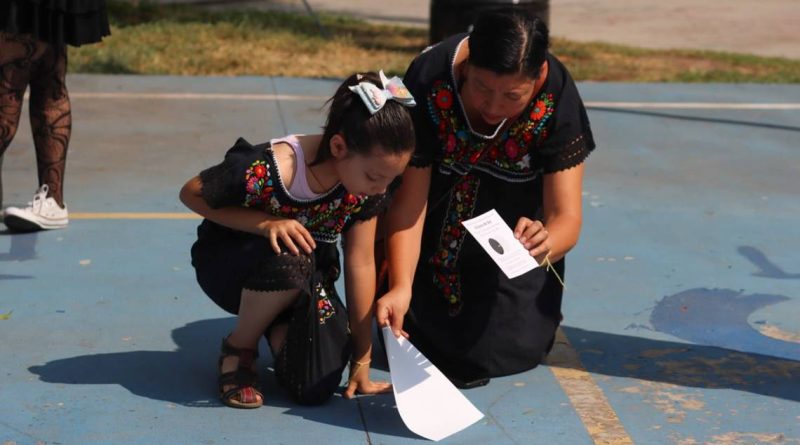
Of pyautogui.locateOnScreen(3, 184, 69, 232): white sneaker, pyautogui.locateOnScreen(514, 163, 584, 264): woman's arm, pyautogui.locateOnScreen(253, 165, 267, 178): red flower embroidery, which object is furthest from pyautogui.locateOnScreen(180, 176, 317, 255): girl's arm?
pyautogui.locateOnScreen(3, 184, 69, 232): white sneaker

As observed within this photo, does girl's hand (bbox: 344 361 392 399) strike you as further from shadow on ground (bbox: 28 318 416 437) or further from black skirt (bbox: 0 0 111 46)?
black skirt (bbox: 0 0 111 46)

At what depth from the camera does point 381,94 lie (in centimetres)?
337

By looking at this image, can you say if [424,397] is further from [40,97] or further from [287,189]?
[40,97]

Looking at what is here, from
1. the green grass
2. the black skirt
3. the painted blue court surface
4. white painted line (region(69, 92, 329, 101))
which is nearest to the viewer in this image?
the painted blue court surface

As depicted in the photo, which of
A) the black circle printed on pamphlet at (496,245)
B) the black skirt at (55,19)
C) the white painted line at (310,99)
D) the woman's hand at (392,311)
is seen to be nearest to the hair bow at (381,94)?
the black circle printed on pamphlet at (496,245)

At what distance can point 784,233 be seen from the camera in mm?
5578

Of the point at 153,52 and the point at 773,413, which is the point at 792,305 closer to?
the point at 773,413

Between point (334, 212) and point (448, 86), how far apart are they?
1.75ft

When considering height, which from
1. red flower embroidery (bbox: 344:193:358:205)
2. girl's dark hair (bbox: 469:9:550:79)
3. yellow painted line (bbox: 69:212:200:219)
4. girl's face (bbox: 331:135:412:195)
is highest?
girl's dark hair (bbox: 469:9:550:79)

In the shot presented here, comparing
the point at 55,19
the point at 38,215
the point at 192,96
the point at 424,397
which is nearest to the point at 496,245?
the point at 424,397

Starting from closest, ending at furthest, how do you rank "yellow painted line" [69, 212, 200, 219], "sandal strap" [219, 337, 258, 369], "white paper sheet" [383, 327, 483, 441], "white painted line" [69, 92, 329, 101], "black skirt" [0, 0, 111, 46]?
"white paper sheet" [383, 327, 483, 441], "sandal strap" [219, 337, 258, 369], "black skirt" [0, 0, 111, 46], "yellow painted line" [69, 212, 200, 219], "white painted line" [69, 92, 329, 101]

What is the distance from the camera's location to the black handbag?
142 inches

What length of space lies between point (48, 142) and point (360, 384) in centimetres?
227

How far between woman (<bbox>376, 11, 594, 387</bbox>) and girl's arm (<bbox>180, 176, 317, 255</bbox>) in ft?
1.04
